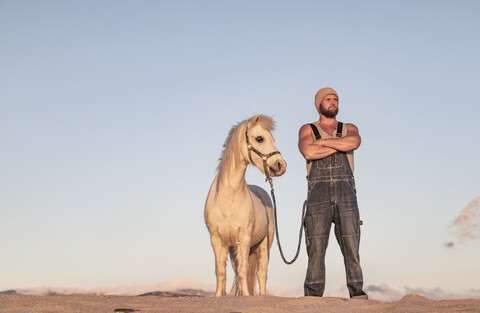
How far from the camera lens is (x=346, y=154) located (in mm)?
7652

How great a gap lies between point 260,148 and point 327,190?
1.30 meters

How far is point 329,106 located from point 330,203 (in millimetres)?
1257

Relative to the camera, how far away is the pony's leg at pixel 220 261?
27.8 feet

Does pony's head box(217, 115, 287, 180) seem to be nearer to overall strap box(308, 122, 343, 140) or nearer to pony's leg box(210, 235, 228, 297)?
overall strap box(308, 122, 343, 140)

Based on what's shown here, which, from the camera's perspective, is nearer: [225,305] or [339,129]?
[225,305]

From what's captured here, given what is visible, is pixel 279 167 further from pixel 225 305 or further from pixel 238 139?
pixel 225 305

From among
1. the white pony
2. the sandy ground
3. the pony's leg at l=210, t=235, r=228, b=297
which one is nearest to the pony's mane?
the white pony

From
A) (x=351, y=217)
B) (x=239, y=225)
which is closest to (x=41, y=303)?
(x=239, y=225)

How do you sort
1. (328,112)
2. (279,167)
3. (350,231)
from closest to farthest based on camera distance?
(350,231)
(328,112)
(279,167)

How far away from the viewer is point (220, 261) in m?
8.53

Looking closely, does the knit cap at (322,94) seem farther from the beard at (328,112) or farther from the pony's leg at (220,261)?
the pony's leg at (220,261)

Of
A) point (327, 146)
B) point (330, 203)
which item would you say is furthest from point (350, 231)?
point (327, 146)

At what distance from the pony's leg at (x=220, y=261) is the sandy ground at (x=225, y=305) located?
125 centimetres

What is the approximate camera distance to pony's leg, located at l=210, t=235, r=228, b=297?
847 cm
